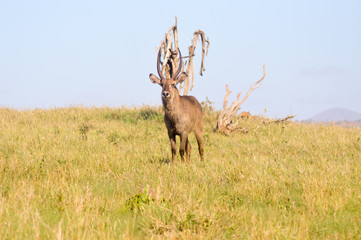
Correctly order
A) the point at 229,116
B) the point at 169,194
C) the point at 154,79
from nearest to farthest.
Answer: the point at 169,194, the point at 154,79, the point at 229,116

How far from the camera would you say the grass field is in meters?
4.04

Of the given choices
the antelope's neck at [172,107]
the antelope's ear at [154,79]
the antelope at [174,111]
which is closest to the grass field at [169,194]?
the antelope at [174,111]

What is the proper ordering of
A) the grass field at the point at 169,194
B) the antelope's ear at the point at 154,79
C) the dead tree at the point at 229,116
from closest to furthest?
the grass field at the point at 169,194 < the antelope's ear at the point at 154,79 < the dead tree at the point at 229,116

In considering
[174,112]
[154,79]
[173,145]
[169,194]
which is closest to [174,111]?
[174,112]

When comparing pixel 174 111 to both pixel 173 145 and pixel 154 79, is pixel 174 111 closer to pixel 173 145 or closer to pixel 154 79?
pixel 173 145

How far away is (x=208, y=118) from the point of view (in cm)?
1683

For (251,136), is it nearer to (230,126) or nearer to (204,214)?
(230,126)

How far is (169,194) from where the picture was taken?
515cm

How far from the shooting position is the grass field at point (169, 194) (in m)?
4.04

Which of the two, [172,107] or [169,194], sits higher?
[172,107]

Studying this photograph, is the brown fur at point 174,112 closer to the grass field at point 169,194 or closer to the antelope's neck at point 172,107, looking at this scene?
the antelope's neck at point 172,107

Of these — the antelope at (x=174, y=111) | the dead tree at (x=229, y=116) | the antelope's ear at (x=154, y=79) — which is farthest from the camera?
the dead tree at (x=229, y=116)

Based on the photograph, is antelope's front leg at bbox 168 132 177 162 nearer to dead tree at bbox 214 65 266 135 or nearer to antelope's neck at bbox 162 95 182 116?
antelope's neck at bbox 162 95 182 116

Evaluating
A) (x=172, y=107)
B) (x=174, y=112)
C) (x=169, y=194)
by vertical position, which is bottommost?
(x=169, y=194)
